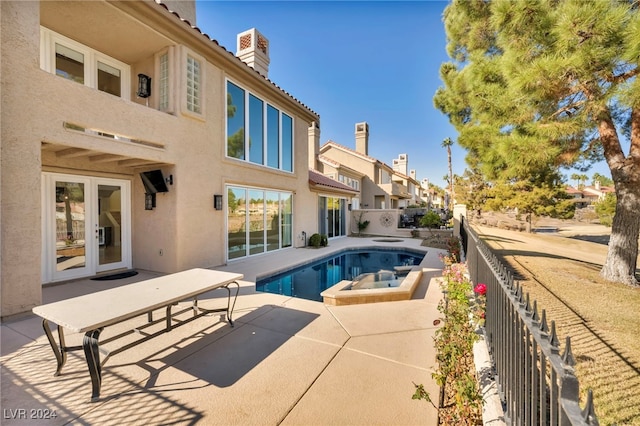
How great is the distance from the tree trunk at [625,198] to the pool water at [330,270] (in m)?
6.56

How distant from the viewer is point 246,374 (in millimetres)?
3486

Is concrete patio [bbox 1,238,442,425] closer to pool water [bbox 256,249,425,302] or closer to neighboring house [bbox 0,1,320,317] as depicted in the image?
neighboring house [bbox 0,1,320,317]

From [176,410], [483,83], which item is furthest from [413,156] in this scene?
[176,410]

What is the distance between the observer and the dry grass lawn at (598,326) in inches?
127

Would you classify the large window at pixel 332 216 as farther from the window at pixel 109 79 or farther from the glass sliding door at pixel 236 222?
the window at pixel 109 79

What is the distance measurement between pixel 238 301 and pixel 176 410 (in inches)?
129

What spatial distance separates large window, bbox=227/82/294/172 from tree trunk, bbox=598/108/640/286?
37.4 feet

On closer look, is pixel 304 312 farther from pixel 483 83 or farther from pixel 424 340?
pixel 483 83

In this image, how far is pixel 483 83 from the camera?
748 centimetres

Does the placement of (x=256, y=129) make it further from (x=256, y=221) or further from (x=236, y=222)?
(x=236, y=222)

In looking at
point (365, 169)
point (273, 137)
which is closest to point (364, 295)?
point (273, 137)

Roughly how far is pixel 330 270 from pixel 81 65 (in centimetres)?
1078

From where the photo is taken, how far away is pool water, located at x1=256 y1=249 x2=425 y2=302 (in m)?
8.66

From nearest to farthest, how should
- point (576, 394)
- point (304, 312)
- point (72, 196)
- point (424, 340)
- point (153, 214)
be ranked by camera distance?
point (576, 394)
point (424, 340)
point (304, 312)
point (72, 196)
point (153, 214)
